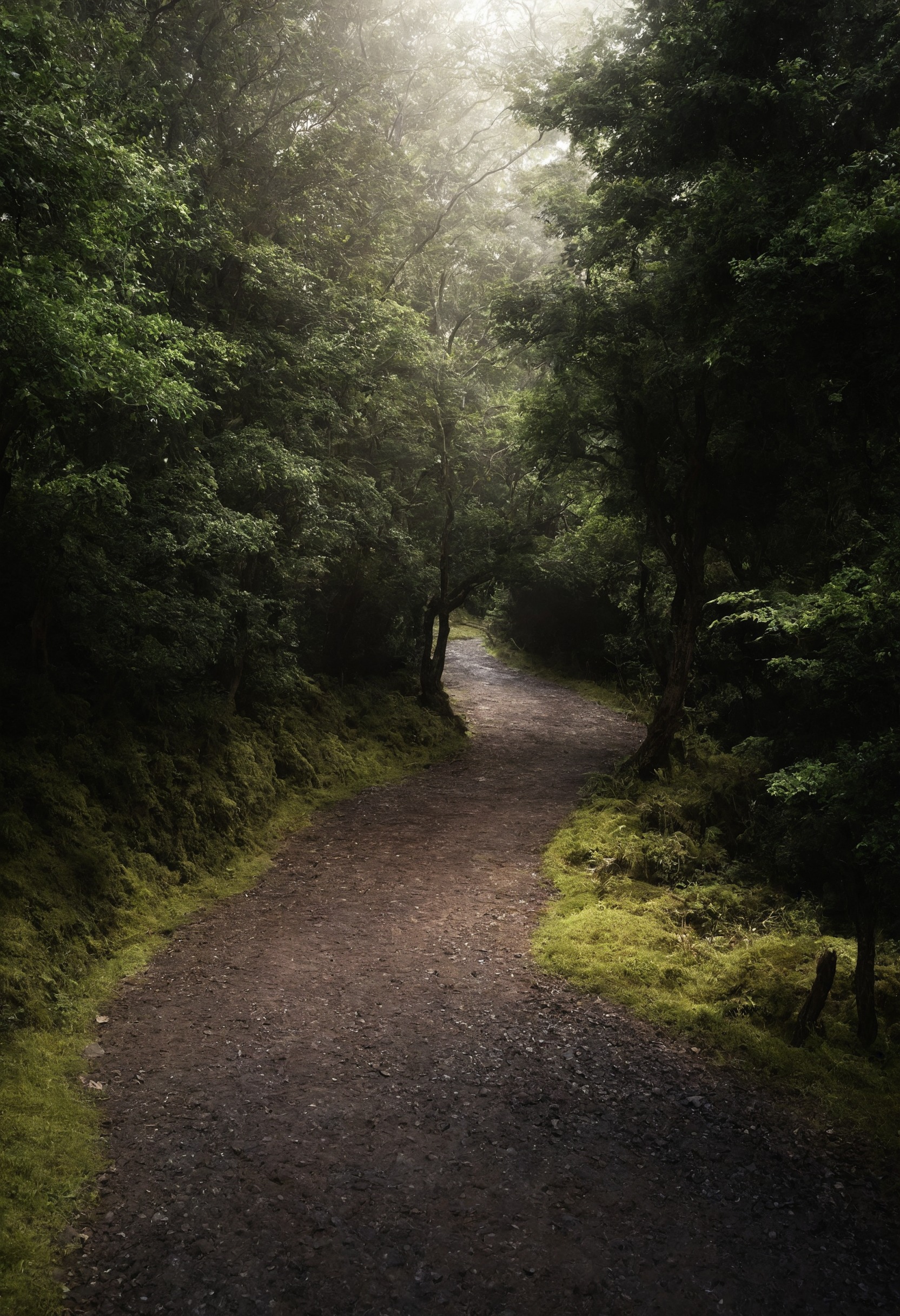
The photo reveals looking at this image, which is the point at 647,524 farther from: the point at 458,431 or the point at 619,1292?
the point at 619,1292

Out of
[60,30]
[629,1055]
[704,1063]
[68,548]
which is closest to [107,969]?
[68,548]

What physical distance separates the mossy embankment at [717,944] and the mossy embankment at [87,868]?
504 centimetres

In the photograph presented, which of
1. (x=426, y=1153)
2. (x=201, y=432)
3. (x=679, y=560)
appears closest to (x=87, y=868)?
(x=426, y=1153)

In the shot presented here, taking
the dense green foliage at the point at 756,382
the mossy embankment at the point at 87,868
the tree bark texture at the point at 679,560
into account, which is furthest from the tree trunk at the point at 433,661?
the tree bark texture at the point at 679,560

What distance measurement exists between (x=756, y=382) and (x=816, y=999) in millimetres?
8604

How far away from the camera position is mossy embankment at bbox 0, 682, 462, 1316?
Result: 5.58m

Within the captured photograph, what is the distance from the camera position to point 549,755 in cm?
2020

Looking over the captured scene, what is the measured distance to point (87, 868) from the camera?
9422 mm

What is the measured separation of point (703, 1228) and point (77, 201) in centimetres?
1006

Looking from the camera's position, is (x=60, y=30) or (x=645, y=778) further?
(x=645, y=778)

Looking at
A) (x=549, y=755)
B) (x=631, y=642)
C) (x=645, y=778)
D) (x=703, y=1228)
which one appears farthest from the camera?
(x=631, y=642)

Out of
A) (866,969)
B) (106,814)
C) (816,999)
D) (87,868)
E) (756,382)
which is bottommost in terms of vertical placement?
(87,868)

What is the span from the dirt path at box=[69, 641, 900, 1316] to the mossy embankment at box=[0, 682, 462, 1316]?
0.36 meters

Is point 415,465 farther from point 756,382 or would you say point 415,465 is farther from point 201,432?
point 756,382
